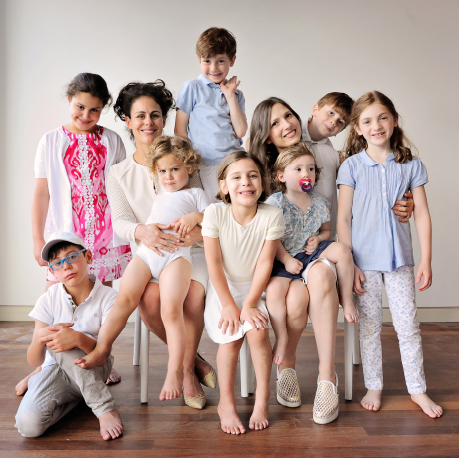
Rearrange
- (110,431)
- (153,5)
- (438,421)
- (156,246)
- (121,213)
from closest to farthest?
(110,431)
(438,421)
(156,246)
(121,213)
(153,5)

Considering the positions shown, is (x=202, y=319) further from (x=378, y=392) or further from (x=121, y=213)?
(x=378, y=392)

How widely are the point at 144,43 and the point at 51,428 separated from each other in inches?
100

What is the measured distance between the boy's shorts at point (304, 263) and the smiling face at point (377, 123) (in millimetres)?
469

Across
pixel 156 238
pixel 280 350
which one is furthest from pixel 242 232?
pixel 280 350

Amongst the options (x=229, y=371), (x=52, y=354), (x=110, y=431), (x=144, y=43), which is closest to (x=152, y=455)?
(x=110, y=431)

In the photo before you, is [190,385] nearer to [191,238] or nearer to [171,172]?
[191,238]

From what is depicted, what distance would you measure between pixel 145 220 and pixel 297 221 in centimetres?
68

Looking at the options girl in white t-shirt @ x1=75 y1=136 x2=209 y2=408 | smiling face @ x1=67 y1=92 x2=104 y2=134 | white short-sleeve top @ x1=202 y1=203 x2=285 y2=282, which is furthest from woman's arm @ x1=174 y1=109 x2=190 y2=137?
white short-sleeve top @ x1=202 y1=203 x2=285 y2=282

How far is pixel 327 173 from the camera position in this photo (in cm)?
220

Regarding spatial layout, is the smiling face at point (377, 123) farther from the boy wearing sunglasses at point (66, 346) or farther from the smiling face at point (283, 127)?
the boy wearing sunglasses at point (66, 346)

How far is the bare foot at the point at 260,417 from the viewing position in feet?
5.57

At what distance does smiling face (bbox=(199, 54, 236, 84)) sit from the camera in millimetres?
2287

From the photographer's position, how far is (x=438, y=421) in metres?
1.77

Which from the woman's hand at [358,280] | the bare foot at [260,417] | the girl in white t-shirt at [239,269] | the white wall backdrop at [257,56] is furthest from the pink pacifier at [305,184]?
the white wall backdrop at [257,56]
